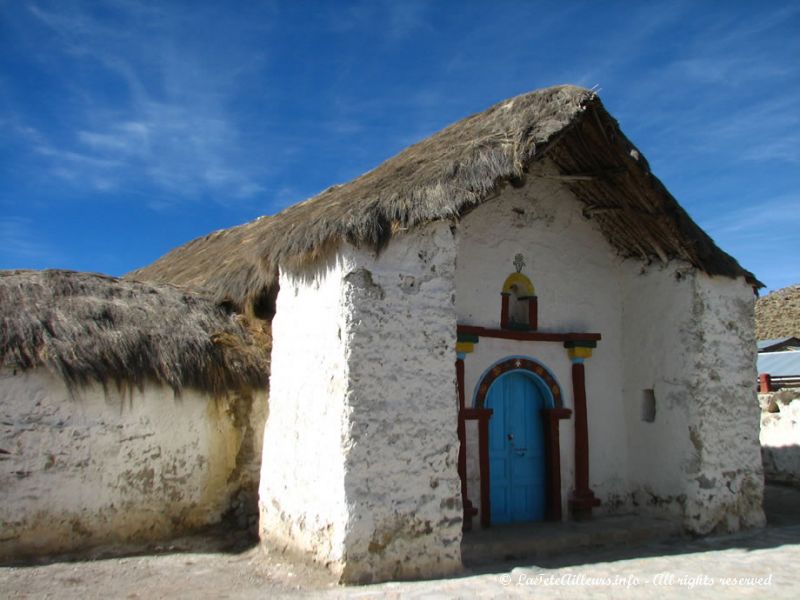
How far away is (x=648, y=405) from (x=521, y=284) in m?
2.01

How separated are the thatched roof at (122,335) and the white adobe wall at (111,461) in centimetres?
16

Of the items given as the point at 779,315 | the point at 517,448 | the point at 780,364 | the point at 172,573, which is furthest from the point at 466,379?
the point at 779,315

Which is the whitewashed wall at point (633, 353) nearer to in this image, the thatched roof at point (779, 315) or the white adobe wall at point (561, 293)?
the white adobe wall at point (561, 293)

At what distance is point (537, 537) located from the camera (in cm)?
695

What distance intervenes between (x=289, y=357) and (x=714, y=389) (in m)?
4.47

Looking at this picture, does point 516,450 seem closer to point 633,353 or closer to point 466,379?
point 466,379

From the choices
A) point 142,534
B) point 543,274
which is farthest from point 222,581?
point 543,274

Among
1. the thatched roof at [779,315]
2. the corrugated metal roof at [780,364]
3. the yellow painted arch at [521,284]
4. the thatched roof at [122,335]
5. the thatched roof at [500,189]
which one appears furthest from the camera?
the thatched roof at [779,315]

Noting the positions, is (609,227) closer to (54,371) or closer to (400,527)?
(400,527)

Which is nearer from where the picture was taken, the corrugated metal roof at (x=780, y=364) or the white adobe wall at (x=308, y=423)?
the white adobe wall at (x=308, y=423)

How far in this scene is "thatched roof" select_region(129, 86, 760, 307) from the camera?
6234 mm

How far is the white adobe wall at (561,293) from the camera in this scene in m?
7.82

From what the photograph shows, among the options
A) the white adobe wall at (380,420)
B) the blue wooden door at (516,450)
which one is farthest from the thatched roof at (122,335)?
the blue wooden door at (516,450)

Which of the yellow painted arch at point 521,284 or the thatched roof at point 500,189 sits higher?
the thatched roof at point 500,189
